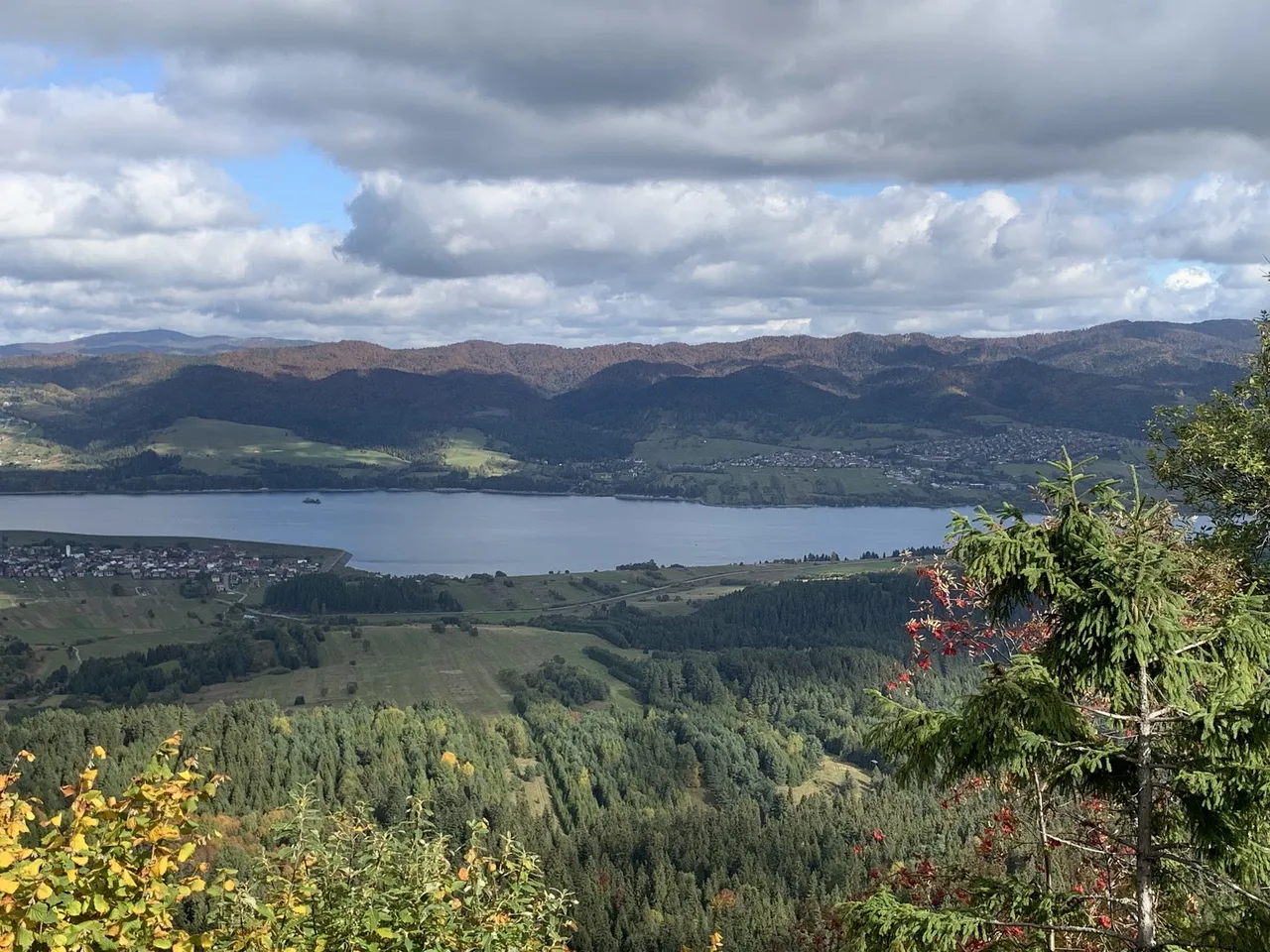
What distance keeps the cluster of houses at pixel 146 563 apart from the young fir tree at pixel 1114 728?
164 meters

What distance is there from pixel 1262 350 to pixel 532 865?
30.8ft

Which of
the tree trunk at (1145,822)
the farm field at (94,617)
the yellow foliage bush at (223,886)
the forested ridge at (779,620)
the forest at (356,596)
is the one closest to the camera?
the yellow foliage bush at (223,886)

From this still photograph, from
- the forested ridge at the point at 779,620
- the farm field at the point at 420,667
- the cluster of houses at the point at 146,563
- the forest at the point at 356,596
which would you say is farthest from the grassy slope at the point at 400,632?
the cluster of houses at the point at 146,563

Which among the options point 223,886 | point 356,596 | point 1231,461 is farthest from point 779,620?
point 223,886

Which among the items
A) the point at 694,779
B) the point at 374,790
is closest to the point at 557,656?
the point at 694,779

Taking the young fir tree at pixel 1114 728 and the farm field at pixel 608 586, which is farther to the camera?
the farm field at pixel 608 586

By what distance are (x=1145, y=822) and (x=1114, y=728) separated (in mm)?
661

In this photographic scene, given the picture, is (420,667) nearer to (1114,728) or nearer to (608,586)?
(608,586)

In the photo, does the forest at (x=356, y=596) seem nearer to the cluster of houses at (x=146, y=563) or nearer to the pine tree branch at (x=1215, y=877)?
the cluster of houses at (x=146, y=563)

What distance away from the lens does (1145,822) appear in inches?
274

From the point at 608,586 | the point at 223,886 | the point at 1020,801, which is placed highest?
the point at 223,886

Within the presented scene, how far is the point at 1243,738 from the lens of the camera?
6.54 m

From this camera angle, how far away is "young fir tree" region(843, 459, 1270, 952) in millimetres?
6684

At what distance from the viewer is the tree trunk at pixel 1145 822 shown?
22.4ft
